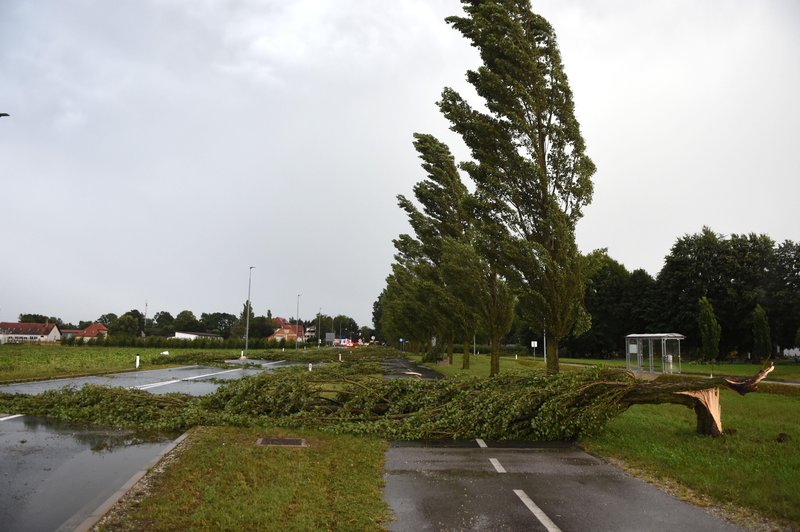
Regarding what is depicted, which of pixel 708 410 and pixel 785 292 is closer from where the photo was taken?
pixel 708 410

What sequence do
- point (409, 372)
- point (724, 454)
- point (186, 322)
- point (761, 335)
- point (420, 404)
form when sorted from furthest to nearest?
point (186, 322)
point (761, 335)
point (409, 372)
point (420, 404)
point (724, 454)

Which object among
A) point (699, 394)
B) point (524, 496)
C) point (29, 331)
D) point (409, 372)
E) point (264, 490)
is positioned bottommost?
point (29, 331)

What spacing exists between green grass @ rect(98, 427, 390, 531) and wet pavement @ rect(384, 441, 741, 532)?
0.41 metres

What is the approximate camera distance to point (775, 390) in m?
21.6

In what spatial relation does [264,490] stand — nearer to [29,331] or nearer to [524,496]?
[524,496]

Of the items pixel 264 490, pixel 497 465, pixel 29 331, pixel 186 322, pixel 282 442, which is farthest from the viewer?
pixel 186 322

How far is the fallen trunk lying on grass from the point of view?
34.4 feet

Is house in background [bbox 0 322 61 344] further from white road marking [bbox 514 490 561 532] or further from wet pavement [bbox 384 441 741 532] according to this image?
white road marking [bbox 514 490 561 532]

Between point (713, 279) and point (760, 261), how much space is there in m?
4.78

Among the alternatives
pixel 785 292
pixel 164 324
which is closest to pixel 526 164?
pixel 785 292

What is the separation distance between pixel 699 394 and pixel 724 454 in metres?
1.43

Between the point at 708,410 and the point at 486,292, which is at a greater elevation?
the point at 486,292

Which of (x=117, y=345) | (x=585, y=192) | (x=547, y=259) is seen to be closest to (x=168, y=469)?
(x=547, y=259)

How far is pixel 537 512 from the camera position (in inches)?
241
